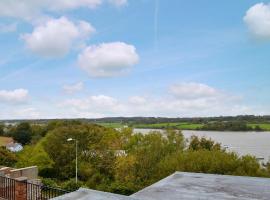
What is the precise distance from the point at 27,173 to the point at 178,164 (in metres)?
11.7

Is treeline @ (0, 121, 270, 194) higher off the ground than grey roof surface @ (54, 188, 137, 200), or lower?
lower

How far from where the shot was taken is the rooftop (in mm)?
6250

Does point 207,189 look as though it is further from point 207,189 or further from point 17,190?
point 17,190

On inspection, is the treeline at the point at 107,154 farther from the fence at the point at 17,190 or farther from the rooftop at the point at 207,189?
the rooftop at the point at 207,189

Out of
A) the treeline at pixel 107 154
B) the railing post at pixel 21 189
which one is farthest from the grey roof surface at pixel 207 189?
the treeline at pixel 107 154

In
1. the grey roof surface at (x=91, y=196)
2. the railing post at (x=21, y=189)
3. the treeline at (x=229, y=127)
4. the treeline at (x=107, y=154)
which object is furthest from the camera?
the treeline at (x=229, y=127)

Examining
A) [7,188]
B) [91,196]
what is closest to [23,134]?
[7,188]

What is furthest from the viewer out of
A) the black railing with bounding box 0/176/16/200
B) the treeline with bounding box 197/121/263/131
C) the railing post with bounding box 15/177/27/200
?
the treeline with bounding box 197/121/263/131

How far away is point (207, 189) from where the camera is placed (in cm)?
695

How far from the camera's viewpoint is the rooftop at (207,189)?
20.5 feet

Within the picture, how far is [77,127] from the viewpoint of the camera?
143 feet

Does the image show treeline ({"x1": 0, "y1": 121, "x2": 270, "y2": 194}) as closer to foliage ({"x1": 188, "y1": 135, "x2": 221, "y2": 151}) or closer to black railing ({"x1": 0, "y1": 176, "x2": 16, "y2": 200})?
foliage ({"x1": 188, "y1": 135, "x2": 221, "y2": 151})

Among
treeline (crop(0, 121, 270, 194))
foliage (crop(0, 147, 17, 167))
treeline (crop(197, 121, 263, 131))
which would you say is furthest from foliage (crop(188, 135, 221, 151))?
treeline (crop(197, 121, 263, 131))

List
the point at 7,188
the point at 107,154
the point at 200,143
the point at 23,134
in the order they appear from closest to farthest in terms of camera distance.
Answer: the point at 7,188, the point at 200,143, the point at 107,154, the point at 23,134
